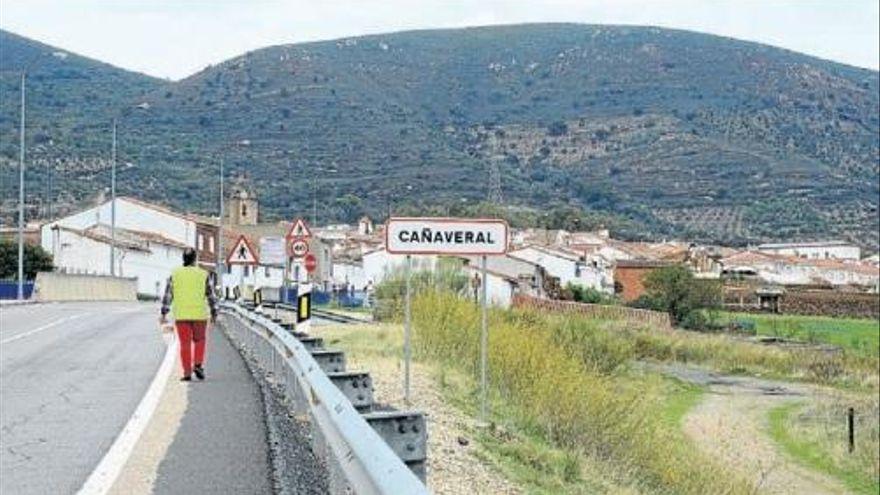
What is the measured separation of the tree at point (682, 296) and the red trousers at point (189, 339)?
69.2 m

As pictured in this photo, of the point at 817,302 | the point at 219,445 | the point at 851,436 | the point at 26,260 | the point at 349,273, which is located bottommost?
the point at 851,436

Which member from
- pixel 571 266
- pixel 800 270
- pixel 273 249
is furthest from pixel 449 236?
pixel 800 270

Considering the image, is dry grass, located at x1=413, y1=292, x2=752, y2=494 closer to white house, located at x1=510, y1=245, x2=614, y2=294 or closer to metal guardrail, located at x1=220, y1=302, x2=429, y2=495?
metal guardrail, located at x1=220, y1=302, x2=429, y2=495

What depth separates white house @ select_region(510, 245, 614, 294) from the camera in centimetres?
10500

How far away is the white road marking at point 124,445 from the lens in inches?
376

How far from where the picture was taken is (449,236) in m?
14.8

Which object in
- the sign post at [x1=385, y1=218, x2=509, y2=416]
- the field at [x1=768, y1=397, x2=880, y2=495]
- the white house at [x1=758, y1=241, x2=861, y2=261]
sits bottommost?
the field at [x1=768, y1=397, x2=880, y2=495]

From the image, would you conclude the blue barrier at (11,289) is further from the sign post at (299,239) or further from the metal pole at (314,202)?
the sign post at (299,239)

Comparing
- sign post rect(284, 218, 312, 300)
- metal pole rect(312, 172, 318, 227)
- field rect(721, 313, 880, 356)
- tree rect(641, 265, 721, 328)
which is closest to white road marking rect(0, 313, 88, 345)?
sign post rect(284, 218, 312, 300)

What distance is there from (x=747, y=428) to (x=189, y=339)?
1174 inches

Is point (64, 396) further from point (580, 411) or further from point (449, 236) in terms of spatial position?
point (580, 411)

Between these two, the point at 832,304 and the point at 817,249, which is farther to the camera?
the point at 817,249

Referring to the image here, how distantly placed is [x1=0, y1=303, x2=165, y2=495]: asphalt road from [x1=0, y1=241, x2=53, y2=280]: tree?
5369cm

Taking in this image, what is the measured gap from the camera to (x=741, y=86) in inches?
7234
